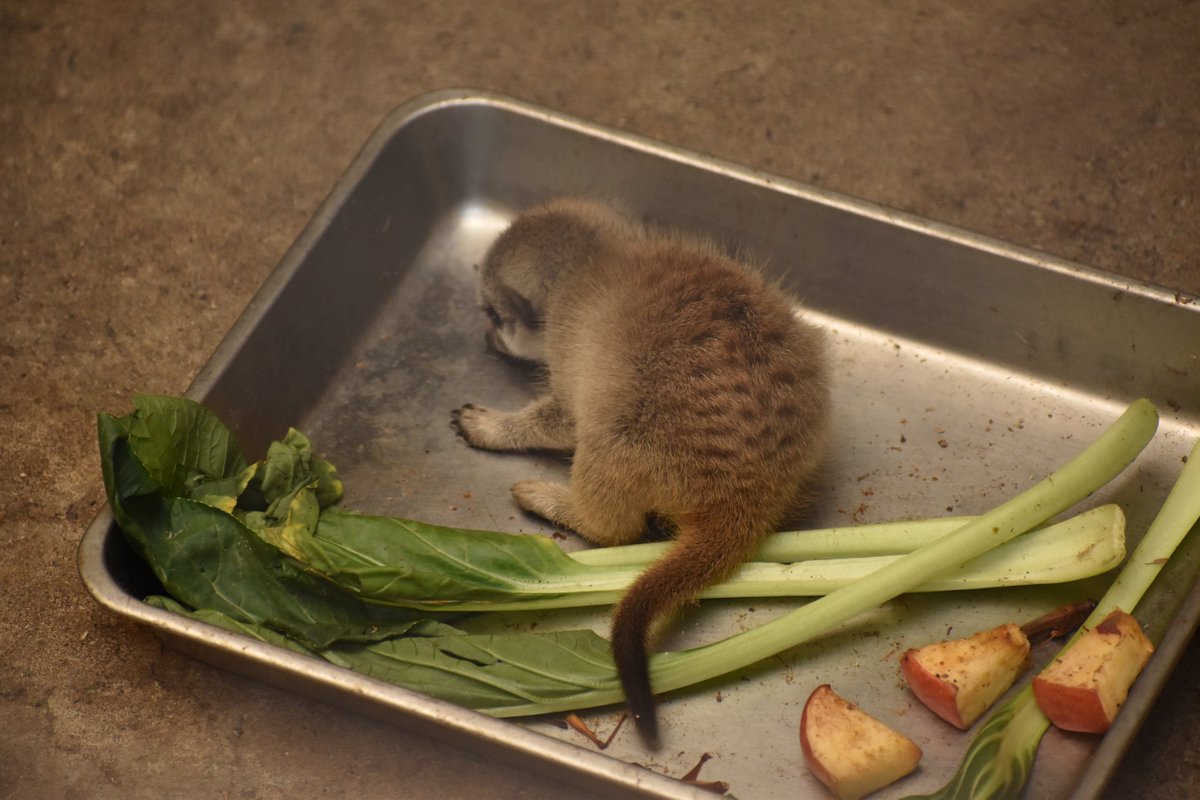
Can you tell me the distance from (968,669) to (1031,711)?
0.37 ft

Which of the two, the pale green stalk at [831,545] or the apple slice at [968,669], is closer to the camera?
the apple slice at [968,669]

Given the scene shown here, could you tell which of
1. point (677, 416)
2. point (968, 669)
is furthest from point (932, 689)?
point (677, 416)

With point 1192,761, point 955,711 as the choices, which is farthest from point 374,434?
point 1192,761

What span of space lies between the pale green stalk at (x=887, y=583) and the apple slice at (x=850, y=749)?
0.44 feet

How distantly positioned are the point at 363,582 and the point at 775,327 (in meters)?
0.83

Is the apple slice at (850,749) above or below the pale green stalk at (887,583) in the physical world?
below

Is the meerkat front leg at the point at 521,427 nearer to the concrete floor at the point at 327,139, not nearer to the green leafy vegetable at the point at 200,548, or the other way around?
the green leafy vegetable at the point at 200,548

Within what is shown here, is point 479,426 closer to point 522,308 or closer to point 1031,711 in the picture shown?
point 522,308

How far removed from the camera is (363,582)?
2066 millimetres

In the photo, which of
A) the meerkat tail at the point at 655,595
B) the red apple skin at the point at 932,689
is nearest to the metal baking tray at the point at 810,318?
the red apple skin at the point at 932,689

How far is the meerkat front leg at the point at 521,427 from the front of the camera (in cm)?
249

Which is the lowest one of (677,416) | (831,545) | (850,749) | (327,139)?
(850,749)

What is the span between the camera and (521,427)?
2531 millimetres

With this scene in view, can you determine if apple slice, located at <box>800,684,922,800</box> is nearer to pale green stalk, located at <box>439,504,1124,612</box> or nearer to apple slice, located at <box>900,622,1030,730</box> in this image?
apple slice, located at <box>900,622,1030,730</box>
